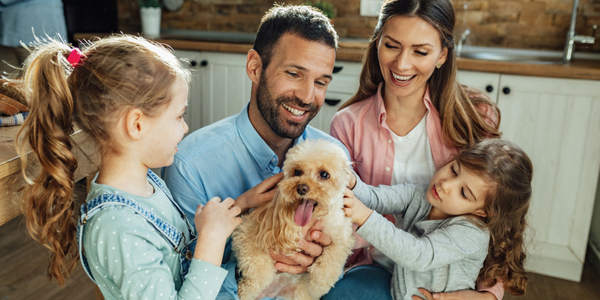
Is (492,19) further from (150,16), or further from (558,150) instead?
(150,16)

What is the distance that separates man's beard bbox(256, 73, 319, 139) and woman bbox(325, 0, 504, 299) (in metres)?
0.37

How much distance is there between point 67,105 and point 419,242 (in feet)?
3.31

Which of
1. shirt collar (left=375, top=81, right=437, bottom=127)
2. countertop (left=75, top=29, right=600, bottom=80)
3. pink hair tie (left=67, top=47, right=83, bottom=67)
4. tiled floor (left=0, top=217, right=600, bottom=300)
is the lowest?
tiled floor (left=0, top=217, right=600, bottom=300)

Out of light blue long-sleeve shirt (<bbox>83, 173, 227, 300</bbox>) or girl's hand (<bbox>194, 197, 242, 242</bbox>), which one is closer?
light blue long-sleeve shirt (<bbox>83, 173, 227, 300</bbox>)

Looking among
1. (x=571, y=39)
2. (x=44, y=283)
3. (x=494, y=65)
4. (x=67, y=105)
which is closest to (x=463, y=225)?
(x=67, y=105)

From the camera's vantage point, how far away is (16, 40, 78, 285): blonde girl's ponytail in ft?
3.16

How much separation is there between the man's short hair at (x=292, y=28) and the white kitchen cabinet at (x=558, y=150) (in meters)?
1.37

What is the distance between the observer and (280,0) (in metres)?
3.61

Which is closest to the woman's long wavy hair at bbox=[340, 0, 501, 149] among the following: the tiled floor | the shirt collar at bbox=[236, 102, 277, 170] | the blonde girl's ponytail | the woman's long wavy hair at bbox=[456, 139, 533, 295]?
the woman's long wavy hair at bbox=[456, 139, 533, 295]

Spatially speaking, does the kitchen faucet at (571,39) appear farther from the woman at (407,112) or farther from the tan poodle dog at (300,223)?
the tan poodle dog at (300,223)

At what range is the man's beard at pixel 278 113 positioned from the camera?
1437 mm

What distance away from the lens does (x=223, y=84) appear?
10.2ft

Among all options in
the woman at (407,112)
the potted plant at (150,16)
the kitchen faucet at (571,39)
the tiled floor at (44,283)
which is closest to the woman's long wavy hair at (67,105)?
the woman at (407,112)

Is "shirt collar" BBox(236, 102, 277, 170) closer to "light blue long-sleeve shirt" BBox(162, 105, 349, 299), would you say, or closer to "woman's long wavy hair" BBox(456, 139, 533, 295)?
"light blue long-sleeve shirt" BBox(162, 105, 349, 299)
